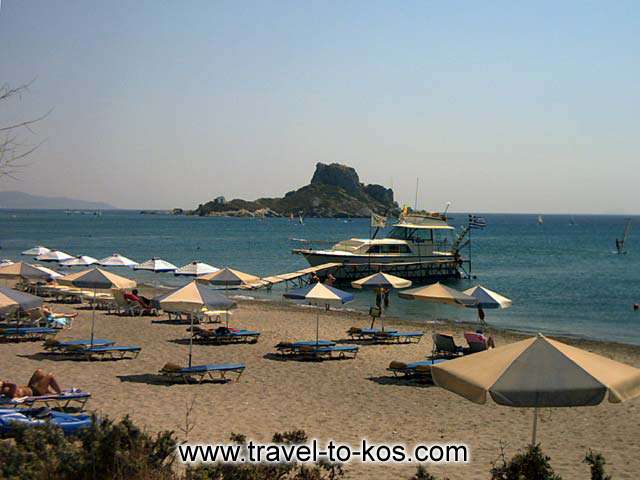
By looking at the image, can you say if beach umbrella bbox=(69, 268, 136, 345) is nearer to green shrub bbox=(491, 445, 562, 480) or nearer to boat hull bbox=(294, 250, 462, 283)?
green shrub bbox=(491, 445, 562, 480)

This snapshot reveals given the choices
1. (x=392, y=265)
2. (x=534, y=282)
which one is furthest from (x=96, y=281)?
(x=534, y=282)

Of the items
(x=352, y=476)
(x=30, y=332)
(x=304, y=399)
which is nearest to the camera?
(x=352, y=476)

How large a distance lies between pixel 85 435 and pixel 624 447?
8.42 meters

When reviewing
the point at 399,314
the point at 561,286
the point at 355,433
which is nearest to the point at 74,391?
the point at 355,433

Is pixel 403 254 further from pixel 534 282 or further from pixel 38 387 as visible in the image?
pixel 38 387

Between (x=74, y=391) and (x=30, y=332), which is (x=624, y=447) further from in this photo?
(x=30, y=332)

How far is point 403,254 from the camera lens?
4562 centimetres

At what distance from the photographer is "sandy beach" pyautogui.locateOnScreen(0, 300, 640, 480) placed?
1056 cm

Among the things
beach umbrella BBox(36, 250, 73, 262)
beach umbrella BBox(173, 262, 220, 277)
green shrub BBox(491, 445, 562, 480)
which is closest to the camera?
green shrub BBox(491, 445, 562, 480)

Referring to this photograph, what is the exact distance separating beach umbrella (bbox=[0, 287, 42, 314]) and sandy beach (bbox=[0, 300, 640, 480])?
134 cm

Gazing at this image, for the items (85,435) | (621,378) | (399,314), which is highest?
(621,378)

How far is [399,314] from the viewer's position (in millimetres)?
30922

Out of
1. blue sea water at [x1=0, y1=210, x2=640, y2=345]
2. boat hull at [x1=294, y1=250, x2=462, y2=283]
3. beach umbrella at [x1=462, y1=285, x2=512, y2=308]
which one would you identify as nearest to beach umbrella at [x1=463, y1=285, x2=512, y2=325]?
beach umbrella at [x1=462, y1=285, x2=512, y2=308]

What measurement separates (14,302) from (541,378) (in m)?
11.3
